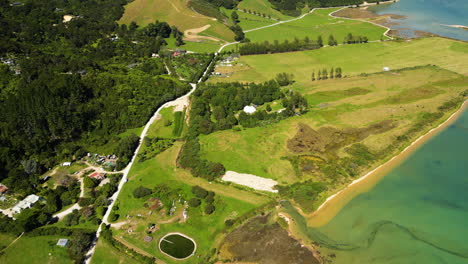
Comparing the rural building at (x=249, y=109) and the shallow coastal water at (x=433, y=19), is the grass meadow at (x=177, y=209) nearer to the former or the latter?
the rural building at (x=249, y=109)

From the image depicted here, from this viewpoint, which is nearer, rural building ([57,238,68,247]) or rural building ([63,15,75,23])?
rural building ([57,238,68,247])

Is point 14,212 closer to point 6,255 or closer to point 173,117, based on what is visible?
point 6,255

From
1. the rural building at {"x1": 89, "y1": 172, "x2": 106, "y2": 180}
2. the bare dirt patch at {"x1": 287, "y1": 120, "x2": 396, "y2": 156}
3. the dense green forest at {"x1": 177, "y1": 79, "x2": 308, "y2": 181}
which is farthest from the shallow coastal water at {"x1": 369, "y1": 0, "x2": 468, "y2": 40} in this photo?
the rural building at {"x1": 89, "y1": 172, "x2": 106, "y2": 180}

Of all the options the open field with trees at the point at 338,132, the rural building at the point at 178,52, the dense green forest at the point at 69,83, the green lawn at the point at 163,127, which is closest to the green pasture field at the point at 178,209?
the open field with trees at the point at 338,132

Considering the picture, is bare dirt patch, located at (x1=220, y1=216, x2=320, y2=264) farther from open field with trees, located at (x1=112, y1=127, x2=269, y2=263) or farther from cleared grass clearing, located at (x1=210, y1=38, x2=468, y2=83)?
cleared grass clearing, located at (x1=210, y1=38, x2=468, y2=83)

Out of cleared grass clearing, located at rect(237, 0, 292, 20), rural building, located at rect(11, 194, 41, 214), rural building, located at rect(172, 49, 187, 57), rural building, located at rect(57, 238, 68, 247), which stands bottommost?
rural building, located at rect(57, 238, 68, 247)

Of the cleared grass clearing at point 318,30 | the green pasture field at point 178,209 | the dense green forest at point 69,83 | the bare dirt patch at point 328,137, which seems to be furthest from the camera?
the cleared grass clearing at point 318,30

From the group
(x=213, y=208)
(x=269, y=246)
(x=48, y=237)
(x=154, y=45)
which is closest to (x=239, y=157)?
(x=213, y=208)

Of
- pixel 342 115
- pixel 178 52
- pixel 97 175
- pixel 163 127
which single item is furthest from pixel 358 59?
pixel 97 175
